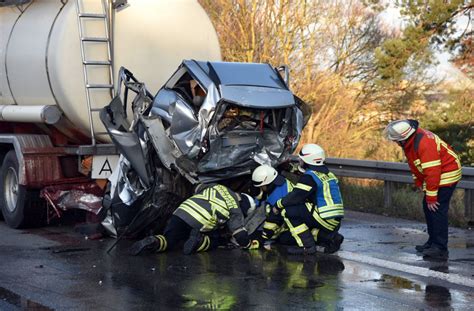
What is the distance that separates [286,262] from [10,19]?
5264 mm

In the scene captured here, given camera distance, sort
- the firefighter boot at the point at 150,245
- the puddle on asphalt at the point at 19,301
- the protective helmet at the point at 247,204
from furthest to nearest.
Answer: the protective helmet at the point at 247,204 < the firefighter boot at the point at 150,245 < the puddle on asphalt at the point at 19,301

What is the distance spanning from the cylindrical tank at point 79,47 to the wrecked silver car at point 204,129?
762 mm

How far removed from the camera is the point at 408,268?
8.49 meters

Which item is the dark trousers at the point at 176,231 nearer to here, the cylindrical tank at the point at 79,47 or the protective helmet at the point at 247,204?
the protective helmet at the point at 247,204

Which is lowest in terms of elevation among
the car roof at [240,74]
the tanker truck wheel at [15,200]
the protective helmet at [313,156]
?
the tanker truck wheel at [15,200]

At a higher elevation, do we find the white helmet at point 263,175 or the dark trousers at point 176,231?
the white helmet at point 263,175

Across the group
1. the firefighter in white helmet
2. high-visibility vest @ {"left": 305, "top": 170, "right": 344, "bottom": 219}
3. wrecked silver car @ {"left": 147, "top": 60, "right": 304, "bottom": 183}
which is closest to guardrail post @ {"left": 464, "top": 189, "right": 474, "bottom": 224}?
wrecked silver car @ {"left": 147, "top": 60, "right": 304, "bottom": 183}

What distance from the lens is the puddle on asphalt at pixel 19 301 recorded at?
22.8 feet

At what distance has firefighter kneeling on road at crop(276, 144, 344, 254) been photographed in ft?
30.1

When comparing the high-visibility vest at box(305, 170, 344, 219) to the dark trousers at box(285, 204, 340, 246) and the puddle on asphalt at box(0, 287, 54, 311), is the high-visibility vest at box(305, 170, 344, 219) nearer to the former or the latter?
the dark trousers at box(285, 204, 340, 246)

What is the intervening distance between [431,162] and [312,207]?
49.3 inches

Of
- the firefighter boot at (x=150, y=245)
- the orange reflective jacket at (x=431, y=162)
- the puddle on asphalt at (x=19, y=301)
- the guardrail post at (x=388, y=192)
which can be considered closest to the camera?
the puddle on asphalt at (x=19, y=301)

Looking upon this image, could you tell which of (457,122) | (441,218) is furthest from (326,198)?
(457,122)

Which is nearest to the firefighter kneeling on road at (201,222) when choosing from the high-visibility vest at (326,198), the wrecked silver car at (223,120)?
the wrecked silver car at (223,120)
